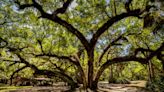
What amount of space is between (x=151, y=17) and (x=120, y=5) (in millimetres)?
6491

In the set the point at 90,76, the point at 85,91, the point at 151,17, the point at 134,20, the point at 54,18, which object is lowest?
the point at 85,91

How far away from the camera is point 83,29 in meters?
27.3

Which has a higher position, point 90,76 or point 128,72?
point 128,72

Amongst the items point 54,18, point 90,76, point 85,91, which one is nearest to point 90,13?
point 54,18

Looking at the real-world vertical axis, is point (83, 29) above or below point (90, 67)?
above

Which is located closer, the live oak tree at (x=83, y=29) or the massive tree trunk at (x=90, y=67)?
the live oak tree at (x=83, y=29)

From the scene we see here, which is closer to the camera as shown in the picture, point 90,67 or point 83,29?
point 90,67

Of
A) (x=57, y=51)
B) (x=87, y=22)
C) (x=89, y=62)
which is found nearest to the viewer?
(x=89, y=62)

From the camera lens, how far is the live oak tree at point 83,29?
1914cm

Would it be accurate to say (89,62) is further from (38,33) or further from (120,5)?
(38,33)

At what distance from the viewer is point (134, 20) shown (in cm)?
2739

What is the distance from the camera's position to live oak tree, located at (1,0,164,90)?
19141mm

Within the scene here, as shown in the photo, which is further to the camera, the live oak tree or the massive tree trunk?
the massive tree trunk

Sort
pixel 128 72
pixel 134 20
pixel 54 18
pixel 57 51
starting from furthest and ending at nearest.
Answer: pixel 128 72 → pixel 57 51 → pixel 134 20 → pixel 54 18
